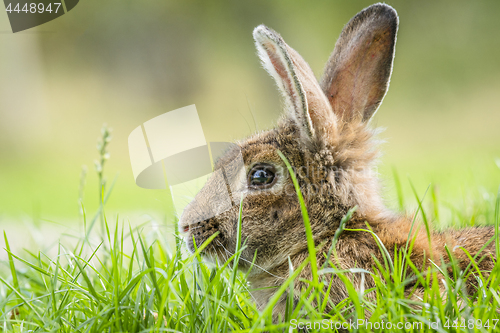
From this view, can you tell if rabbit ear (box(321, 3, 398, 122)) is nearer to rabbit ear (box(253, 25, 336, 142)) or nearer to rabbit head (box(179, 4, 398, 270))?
rabbit head (box(179, 4, 398, 270))

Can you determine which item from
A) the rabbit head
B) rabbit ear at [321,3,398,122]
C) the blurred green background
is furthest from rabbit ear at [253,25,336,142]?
the blurred green background

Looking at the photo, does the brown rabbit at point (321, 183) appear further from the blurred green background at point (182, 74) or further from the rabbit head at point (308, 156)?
the blurred green background at point (182, 74)

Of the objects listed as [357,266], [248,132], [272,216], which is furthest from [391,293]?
[248,132]

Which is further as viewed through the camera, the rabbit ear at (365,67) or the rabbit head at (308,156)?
the rabbit ear at (365,67)

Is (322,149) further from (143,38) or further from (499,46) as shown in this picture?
(499,46)

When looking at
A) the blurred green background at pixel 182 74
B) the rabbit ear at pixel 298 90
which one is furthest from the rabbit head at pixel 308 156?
the blurred green background at pixel 182 74

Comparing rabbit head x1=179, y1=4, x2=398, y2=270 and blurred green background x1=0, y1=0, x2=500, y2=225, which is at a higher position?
blurred green background x1=0, y1=0, x2=500, y2=225

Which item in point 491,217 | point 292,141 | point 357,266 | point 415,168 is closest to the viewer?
point 357,266
